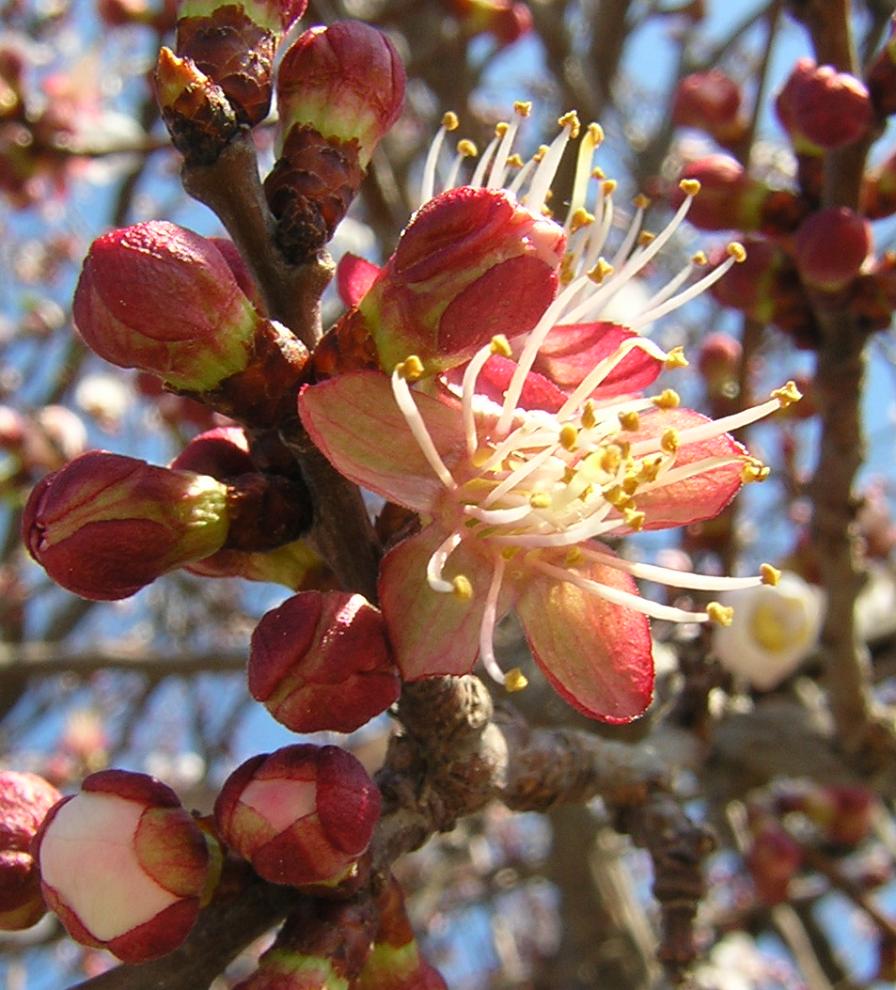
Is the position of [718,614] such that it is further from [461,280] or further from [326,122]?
[326,122]

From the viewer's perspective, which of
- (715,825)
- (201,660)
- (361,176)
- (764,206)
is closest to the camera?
(361,176)

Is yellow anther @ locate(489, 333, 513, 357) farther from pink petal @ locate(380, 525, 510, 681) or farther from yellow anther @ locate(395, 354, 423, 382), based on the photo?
pink petal @ locate(380, 525, 510, 681)

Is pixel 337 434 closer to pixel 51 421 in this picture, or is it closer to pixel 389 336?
pixel 389 336

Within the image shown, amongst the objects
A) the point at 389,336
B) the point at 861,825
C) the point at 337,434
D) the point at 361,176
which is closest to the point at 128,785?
the point at 337,434

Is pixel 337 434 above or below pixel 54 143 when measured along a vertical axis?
above

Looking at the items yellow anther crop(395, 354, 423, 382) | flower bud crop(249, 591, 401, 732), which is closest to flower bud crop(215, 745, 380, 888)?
flower bud crop(249, 591, 401, 732)

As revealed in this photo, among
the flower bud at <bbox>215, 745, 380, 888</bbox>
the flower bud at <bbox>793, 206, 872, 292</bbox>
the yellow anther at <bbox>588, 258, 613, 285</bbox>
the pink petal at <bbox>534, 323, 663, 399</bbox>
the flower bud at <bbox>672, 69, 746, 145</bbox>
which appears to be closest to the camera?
the flower bud at <bbox>215, 745, 380, 888</bbox>
